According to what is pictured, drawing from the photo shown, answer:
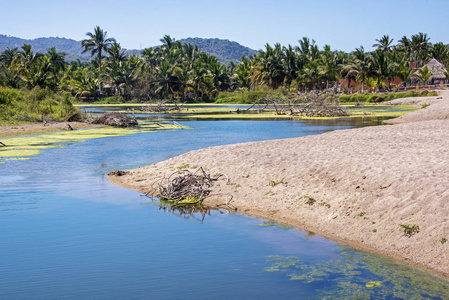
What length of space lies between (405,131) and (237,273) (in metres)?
14.6

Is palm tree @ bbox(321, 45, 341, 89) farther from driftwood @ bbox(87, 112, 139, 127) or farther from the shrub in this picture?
driftwood @ bbox(87, 112, 139, 127)

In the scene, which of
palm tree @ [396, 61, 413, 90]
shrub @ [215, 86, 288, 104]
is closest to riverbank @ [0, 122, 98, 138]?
shrub @ [215, 86, 288, 104]

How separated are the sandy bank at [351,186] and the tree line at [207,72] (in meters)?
70.8

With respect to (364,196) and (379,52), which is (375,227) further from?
(379,52)

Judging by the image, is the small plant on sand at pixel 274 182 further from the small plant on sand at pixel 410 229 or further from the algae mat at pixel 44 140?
the algae mat at pixel 44 140

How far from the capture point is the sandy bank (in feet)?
29.9

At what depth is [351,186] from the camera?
1136 centimetres

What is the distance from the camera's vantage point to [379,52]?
84062 millimetres

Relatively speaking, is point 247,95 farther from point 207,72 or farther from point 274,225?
point 274,225

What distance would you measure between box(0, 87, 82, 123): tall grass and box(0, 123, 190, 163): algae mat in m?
5.49

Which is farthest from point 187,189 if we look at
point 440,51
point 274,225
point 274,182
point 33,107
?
point 440,51

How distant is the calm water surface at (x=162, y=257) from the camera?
7.83 m

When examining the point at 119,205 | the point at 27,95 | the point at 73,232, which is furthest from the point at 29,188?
the point at 27,95

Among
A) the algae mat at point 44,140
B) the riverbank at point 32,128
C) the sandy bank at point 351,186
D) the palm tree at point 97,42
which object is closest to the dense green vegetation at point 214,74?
the palm tree at point 97,42
